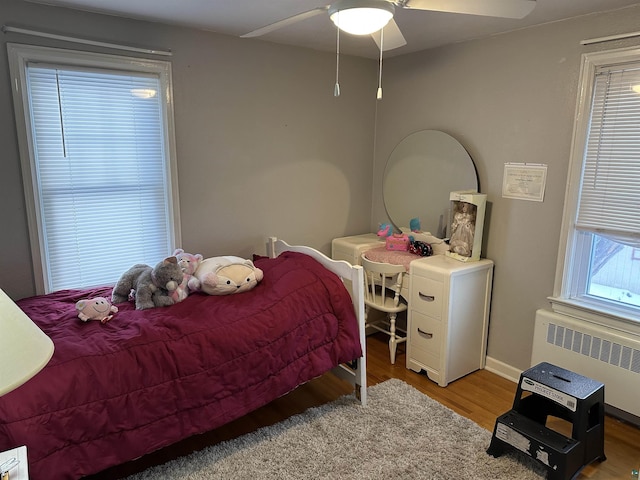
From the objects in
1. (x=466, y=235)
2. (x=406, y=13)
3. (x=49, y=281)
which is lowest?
(x=49, y=281)

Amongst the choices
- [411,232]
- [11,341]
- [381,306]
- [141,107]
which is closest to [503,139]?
[411,232]

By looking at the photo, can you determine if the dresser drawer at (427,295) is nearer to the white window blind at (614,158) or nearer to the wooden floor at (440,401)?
the wooden floor at (440,401)

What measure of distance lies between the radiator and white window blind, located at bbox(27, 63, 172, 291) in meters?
2.52

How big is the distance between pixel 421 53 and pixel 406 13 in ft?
3.23

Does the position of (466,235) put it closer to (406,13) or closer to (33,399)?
(406,13)

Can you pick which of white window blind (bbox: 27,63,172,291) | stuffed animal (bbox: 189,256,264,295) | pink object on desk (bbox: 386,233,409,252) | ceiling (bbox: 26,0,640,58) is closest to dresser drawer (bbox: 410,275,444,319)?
pink object on desk (bbox: 386,233,409,252)

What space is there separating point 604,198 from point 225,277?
2226mm

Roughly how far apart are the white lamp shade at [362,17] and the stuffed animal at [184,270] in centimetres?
162

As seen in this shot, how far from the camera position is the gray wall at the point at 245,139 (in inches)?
95.7

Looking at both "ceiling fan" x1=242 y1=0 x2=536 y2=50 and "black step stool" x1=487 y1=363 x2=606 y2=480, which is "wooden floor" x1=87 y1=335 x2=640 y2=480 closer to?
"black step stool" x1=487 y1=363 x2=606 y2=480

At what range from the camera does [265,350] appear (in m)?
2.21

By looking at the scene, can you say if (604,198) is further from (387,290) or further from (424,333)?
(387,290)

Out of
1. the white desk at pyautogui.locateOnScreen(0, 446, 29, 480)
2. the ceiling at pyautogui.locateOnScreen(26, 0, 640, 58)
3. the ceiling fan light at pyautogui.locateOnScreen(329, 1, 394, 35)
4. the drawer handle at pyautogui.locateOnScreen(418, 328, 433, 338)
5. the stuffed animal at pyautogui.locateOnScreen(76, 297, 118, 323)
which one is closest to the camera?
the white desk at pyautogui.locateOnScreen(0, 446, 29, 480)

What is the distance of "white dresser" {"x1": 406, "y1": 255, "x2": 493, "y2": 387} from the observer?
9.33 ft
